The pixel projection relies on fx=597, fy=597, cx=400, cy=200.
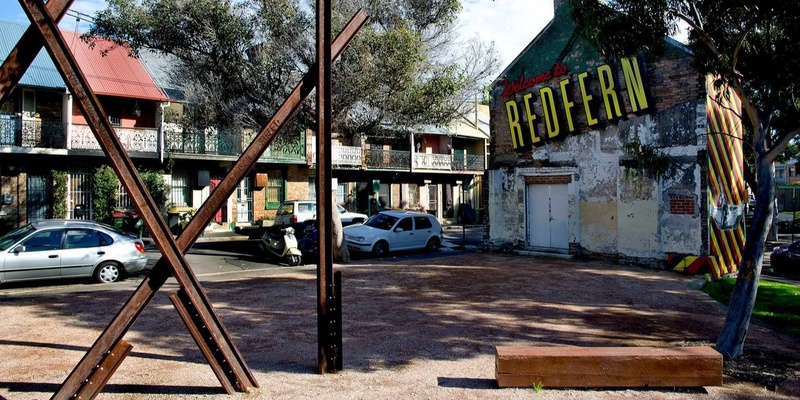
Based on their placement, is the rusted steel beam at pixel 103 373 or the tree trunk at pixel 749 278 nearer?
the rusted steel beam at pixel 103 373

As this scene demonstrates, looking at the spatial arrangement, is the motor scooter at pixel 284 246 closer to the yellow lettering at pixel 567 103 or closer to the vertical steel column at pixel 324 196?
the yellow lettering at pixel 567 103

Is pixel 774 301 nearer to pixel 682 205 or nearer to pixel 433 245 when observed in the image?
pixel 682 205

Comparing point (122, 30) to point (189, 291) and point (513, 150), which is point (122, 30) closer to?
point (513, 150)

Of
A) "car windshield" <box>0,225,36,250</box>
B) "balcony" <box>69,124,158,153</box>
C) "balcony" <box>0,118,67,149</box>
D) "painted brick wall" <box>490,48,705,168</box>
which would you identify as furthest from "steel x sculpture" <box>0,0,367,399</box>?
"balcony" <box>0,118,67,149</box>

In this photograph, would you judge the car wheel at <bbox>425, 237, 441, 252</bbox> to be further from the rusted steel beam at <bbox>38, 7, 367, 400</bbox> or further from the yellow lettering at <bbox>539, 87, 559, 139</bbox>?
the rusted steel beam at <bbox>38, 7, 367, 400</bbox>

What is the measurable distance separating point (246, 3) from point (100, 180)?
35.8 feet

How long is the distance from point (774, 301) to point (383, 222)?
1159 cm

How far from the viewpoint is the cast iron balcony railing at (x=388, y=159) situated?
104 feet

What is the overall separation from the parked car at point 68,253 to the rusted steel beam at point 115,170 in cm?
850

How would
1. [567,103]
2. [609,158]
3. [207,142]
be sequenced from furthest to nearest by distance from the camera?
[207,142]
[567,103]
[609,158]

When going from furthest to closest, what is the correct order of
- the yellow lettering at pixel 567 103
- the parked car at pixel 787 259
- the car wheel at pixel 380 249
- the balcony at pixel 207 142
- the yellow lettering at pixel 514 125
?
the balcony at pixel 207 142
the car wheel at pixel 380 249
the yellow lettering at pixel 514 125
the yellow lettering at pixel 567 103
the parked car at pixel 787 259

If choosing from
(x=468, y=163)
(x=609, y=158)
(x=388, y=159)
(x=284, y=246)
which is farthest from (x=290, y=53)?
(x=468, y=163)

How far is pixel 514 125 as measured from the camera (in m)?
17.3

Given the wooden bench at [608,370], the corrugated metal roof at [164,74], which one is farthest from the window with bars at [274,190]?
the wooden bench at [608,370]
